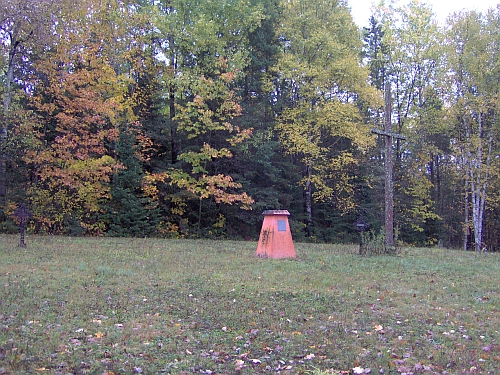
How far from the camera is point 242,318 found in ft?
20.7

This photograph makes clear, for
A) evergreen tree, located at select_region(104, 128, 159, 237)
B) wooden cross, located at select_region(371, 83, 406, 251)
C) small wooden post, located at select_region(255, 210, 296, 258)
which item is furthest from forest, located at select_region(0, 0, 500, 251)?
small wooden post, located at select_region(255, 210, 296, 258)

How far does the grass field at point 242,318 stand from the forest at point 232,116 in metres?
9.23

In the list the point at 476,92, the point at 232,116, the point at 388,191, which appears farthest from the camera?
the point at 476,92

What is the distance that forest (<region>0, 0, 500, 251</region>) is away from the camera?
771 inches

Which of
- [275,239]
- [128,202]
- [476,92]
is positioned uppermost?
[476,92]

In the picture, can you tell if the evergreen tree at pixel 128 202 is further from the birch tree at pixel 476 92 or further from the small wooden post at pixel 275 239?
the birch tree at pixel 476 92

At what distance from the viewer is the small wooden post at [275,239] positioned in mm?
12906

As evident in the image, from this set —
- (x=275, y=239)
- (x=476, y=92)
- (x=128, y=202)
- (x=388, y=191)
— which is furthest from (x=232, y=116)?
(x=476, y=92)

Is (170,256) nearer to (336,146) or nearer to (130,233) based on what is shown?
(130,233)

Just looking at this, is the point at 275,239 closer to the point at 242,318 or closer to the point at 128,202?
the point at 242,318

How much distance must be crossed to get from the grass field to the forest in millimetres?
9235

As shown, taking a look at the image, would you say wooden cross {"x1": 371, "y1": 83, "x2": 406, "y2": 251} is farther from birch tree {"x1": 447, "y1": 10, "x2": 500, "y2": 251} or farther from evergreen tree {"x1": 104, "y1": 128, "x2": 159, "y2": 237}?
birch tree {"x1": 447, "y1": 10, "x2": 500, "y2": 251}

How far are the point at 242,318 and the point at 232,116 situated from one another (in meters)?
15.9

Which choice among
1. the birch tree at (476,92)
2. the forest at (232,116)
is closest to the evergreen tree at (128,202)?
the forest at (232,116)
